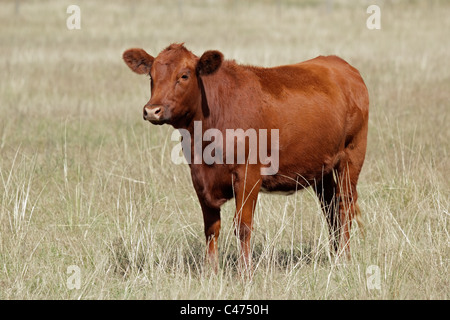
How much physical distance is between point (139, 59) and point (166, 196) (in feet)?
5.31

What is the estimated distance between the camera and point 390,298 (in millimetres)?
4777

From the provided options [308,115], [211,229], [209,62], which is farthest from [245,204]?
[209,62]

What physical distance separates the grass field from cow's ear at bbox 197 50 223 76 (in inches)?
44.9

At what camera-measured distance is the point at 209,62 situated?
17.5ft

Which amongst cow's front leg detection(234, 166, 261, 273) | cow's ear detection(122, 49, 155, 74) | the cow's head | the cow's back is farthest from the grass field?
cow's ear detection(122, 49, 155, 74)

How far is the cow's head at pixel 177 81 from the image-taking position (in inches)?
198

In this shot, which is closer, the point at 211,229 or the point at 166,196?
the point at 211,229

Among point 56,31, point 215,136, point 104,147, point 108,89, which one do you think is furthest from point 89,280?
point 56,31

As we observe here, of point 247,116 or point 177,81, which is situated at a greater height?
point 177,81

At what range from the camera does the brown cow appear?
A: 17.1 ft

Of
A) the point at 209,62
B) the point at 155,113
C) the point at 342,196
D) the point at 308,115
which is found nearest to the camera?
the point at 155,113

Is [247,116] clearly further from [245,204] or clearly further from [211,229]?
[211,229]

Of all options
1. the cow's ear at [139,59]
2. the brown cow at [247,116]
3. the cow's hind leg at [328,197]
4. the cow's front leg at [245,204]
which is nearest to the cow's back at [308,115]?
the brown cow at [247,116]
